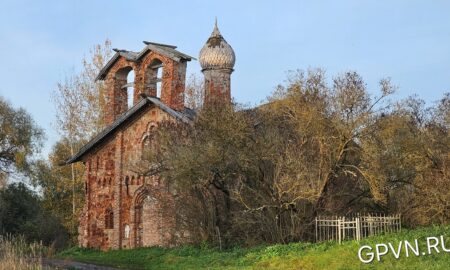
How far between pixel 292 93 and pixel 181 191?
17.5 ft

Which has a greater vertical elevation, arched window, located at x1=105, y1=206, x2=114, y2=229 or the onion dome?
the onion dome

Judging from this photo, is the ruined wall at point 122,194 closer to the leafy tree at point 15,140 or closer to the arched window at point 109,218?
the arched window at point 109,218

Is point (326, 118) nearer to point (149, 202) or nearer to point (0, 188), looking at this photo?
point (149, 202)

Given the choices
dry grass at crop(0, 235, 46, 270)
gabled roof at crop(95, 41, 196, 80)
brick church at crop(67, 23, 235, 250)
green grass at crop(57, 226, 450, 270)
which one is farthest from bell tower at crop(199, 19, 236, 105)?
dry grass at crop(0, 235, 46, 270)

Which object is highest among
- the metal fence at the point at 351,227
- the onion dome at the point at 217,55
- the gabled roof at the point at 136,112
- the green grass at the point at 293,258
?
the onion dome at the point at 217,55

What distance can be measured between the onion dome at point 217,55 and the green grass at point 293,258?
9.73m

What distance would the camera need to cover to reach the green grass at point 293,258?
13.5 meters

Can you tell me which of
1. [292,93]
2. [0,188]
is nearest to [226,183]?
[292,93]

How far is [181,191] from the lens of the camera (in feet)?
74.3

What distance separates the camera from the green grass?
13.5 metres

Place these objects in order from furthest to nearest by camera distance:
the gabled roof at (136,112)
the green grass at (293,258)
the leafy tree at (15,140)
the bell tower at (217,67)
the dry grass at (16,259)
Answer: the leafy tree at (15,140), the bell tower at (217,67), the gabled roof at (136,112), the green grass at (293,258), the dry grass at (16,259)

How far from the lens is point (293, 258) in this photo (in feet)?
51.1

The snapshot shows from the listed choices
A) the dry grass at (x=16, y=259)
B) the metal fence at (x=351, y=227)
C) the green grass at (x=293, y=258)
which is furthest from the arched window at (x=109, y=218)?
the dry grass at (x=16, y=259)

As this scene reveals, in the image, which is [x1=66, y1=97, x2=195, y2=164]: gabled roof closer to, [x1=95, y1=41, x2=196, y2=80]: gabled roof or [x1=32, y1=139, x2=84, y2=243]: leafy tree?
[x1=95, y1=41, x2=196, y2=80]: gabled roof
